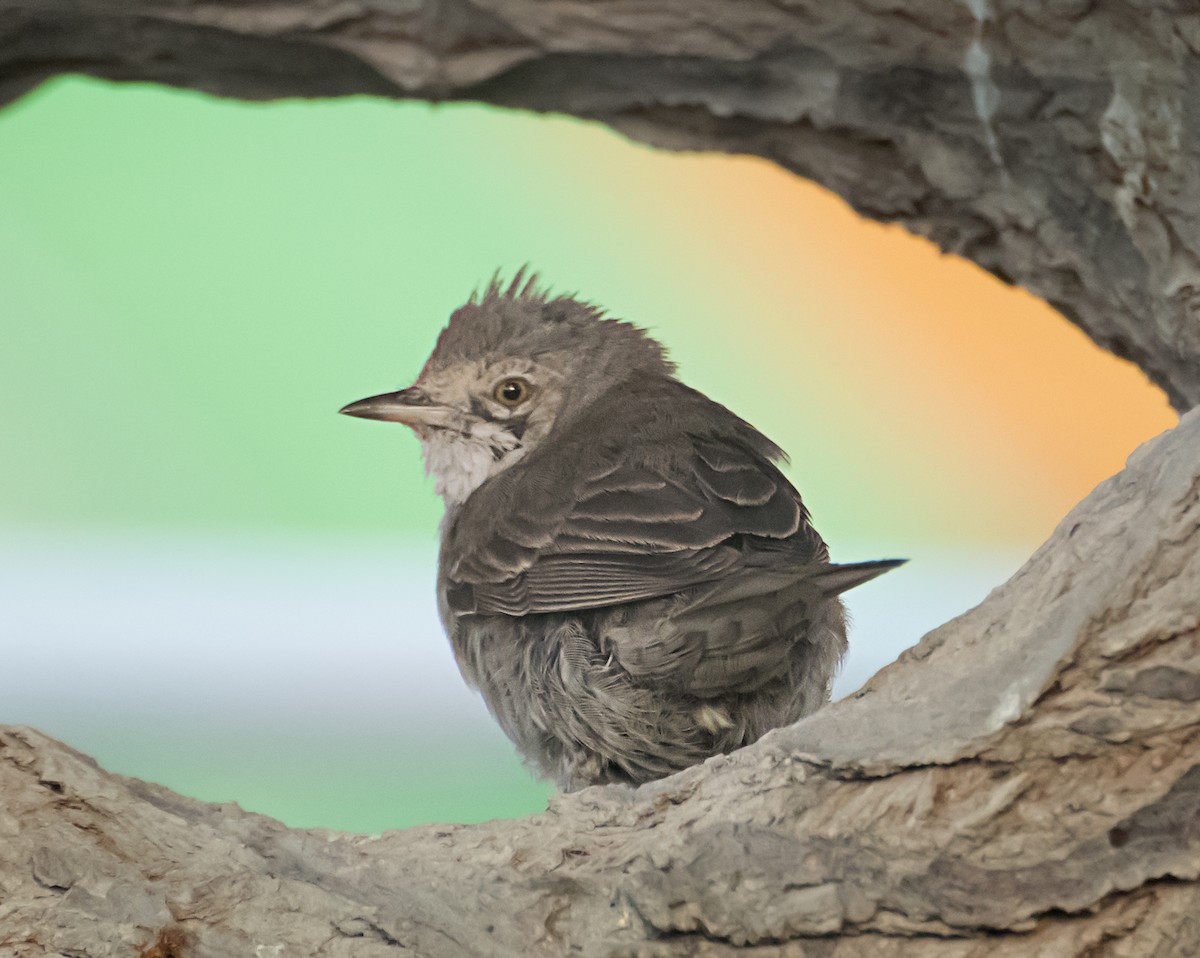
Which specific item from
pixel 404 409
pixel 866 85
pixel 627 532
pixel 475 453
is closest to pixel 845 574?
pixel 627 532

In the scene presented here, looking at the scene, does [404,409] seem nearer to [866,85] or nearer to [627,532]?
[627,532]

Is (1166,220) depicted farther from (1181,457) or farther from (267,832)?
(267,832)

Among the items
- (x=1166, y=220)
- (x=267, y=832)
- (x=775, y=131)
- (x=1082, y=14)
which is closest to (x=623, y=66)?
(x=775, y=131)

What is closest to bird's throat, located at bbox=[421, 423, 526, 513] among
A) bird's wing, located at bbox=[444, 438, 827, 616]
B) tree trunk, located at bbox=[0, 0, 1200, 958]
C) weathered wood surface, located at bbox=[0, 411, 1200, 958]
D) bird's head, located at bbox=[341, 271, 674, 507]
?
bird's head, located at bbox=[341, 271, 674, 507]

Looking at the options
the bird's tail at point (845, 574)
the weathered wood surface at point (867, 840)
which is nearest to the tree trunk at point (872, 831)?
the weathered wood surface at point (867, 840)

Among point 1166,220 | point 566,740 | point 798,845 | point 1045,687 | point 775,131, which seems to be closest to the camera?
point 1045,687

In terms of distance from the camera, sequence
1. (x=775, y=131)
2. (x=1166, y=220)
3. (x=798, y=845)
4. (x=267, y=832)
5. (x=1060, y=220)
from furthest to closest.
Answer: (x=775, y=131), (x=1060, y=220), (x=1166, y=220), (x=267, y=832), (x=798, y=845)
